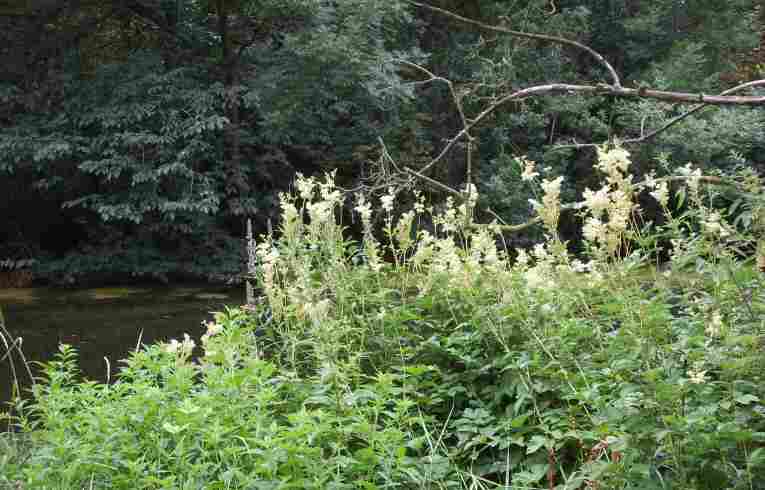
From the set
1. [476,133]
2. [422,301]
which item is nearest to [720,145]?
[476,133]

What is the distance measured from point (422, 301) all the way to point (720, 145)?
33.6 ft

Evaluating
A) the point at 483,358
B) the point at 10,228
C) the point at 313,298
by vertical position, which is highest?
the point at 313,298

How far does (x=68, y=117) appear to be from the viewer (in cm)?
1263

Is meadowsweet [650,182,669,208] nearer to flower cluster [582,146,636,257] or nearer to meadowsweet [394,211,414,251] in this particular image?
flower cluster [582,146,636,257]

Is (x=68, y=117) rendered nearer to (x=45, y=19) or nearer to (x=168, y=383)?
(x=45, y=19)

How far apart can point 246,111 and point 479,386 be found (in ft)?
37.2

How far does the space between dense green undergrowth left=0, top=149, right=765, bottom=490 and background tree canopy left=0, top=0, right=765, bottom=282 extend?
8.62m

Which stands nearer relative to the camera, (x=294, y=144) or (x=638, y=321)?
(x=638, y=321)

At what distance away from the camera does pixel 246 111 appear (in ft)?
44.5

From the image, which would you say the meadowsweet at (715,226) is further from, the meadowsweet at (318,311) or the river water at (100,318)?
the river water at (100,318)

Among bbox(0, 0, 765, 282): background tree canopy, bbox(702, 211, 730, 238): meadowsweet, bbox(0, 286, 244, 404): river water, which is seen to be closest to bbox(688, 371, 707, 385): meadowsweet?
bbox(702, 211, 730, 238): meadowsweet

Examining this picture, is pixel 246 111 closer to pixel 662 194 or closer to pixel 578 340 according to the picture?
pixel 578 340

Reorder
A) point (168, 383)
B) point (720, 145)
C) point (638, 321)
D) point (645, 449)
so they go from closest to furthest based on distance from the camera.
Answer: point (645, 449)
point (638, 321)
point (168, 383)
point (720, 145)

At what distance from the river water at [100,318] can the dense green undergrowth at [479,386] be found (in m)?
3.71
